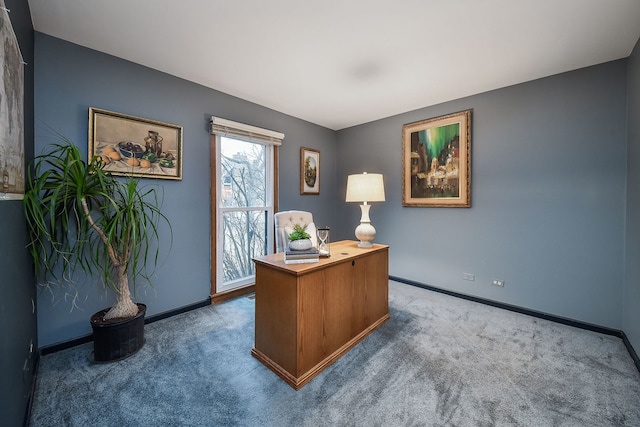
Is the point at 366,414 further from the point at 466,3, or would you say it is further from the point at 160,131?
the point at 160,131

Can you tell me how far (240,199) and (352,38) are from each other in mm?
2195

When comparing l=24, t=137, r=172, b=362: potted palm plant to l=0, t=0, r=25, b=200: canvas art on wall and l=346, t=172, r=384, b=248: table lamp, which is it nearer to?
l=0, t=0, r=25, b=200: canvas art on wall

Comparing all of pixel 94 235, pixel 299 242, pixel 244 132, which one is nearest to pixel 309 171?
pixel 244 132

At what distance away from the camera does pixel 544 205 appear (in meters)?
2.65

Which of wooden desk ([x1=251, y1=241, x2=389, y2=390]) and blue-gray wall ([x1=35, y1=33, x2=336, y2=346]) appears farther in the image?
blue-gray wall ([x1=35, y1=33, x2=336, y2=346])

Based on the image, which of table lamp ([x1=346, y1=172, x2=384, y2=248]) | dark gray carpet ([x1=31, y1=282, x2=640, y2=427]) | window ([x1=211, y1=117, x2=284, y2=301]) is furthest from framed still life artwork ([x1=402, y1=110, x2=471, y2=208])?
window ([x1=211, y1=117, x2=284, y2=301])

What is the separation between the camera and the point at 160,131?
2.54 metres

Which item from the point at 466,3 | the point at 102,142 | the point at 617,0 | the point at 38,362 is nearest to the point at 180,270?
the point at 38,362

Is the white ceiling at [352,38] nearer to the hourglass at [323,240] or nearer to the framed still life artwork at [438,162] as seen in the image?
the framed still life artwork at [438,162]

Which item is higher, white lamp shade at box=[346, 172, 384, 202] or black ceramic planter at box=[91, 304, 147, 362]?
white lamp shade at box=[346, 172, 384, 202]

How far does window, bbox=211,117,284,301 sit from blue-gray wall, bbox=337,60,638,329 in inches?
83.7

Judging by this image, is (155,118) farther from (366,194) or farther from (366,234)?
(366,234)

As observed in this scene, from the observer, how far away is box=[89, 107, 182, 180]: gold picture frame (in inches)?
86.3

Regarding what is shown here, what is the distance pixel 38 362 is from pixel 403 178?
13.4 ft
